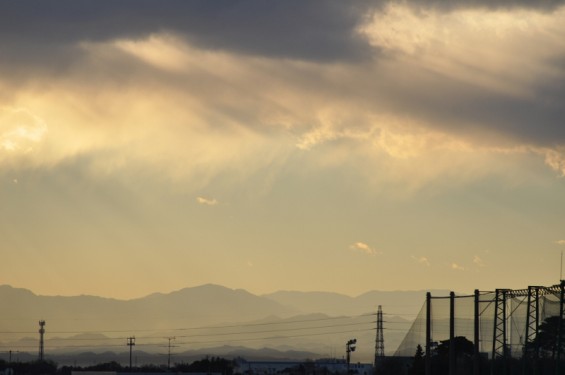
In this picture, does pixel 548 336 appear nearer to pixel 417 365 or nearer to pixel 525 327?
pixel 525 327

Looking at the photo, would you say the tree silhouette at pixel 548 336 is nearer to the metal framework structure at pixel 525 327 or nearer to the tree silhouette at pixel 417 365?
the metal framework structure at pixel 525 327

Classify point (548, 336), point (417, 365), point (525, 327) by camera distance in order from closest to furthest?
point (548, 336) < point (525, 327) < point (417, 365)

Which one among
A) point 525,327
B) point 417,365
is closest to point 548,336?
point 525,327

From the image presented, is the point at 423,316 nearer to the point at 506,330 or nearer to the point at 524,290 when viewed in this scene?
the point at 506,330

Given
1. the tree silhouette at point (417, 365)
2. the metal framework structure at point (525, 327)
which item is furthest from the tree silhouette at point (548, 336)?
the tree silhouette at point (417, 365)

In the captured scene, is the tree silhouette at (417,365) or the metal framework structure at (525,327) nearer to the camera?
the metal framework structure at (525,327)

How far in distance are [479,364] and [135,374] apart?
364 ft

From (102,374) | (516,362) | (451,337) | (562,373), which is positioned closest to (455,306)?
(451,337)

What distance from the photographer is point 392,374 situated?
10656 centimetres

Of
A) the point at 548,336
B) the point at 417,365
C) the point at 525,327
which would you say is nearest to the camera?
the point at 548,336

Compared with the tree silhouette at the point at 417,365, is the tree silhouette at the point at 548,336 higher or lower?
higher

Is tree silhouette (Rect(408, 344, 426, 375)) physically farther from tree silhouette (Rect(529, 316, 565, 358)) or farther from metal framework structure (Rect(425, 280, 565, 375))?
tree silhouette (Rect(529, 316, 565, 358))

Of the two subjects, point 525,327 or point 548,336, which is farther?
point 525,327

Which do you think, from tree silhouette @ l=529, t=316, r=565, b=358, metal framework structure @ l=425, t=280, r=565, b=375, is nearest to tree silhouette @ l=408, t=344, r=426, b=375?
metal framework structure @ l=425, t=280, r=565, b=375
